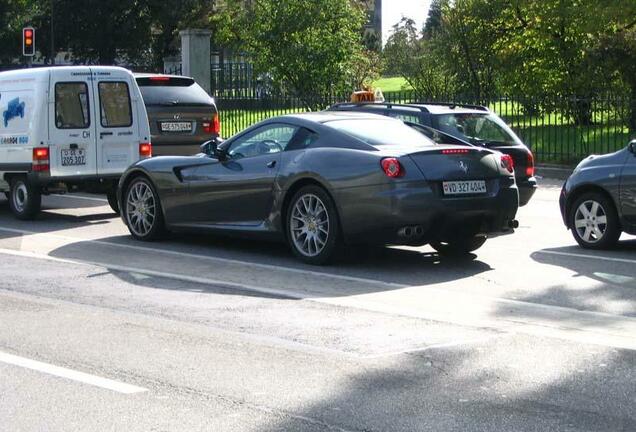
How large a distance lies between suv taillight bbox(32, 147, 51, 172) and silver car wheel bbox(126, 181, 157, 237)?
101 inches

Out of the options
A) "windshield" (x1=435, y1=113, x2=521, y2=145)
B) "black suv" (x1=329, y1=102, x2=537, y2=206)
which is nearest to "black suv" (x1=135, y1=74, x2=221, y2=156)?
"black suv" (x1=329, y1=102, x2=537, y2=206)

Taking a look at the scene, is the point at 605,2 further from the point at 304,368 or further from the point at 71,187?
the point at 304,368

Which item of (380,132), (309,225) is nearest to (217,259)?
(309,225)

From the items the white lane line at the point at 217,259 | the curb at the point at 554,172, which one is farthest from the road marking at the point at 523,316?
the curb at the point at 554,172

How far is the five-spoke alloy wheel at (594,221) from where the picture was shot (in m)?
12.7

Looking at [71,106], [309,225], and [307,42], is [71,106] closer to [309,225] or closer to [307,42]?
[309,225]

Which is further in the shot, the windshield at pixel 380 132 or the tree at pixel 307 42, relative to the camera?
the tree at pixel 307 42

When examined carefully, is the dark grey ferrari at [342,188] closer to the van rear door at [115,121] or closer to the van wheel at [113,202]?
the van rear door at [115,121]

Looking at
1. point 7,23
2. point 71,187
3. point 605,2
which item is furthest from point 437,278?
point 7,23

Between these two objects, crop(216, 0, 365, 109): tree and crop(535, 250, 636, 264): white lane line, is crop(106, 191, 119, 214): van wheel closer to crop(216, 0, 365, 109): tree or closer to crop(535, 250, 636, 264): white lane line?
crop(535, 250, 636, 264): white lane line

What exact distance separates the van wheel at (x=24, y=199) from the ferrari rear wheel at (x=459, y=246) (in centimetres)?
595

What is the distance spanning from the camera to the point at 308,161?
460 inches

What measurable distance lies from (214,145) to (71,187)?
3975 millimetres

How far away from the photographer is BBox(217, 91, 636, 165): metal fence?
2552cm
